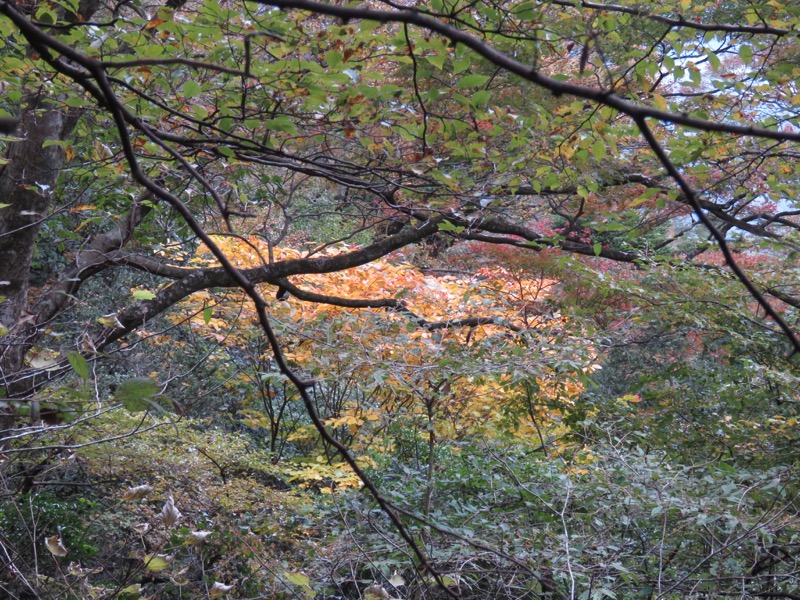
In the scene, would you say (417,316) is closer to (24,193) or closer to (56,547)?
(24,193)

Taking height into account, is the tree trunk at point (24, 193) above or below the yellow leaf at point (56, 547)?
above

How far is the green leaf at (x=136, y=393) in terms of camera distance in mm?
749

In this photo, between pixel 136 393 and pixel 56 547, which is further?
pixel 56 547

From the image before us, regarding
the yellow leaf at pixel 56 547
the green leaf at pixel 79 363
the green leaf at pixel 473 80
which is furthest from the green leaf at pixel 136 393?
the yellow leaf at pixel 56 547

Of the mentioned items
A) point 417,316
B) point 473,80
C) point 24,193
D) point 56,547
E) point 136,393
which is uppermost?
point 417,316

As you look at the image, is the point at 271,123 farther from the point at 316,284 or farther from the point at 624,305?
the point at 624,305

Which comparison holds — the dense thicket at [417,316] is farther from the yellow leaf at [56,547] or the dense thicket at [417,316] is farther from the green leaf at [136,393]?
the green leaf at [136,393]

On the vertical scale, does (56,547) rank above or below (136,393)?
below

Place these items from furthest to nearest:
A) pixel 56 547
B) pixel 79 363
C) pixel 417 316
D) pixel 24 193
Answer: pixel 417 316
pixel 24 193
pixel 56 547
pixel 79 363

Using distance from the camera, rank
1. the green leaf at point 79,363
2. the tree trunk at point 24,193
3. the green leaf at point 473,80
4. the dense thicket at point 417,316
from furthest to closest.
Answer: the tree trunk at point 24,193 → the dense thicket at point 417,316 → the green leaf at point 473,80 → the green leaf at point 79,363

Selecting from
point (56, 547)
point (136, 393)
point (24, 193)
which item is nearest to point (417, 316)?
point (24, 193)

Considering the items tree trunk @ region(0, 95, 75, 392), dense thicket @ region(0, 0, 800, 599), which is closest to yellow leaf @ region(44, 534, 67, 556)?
dense thicket @ region(0, 0, 800, 599)

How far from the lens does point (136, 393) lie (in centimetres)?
75

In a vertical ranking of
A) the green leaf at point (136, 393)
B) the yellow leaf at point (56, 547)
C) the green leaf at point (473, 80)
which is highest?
the green leaf at point (473, 80)
